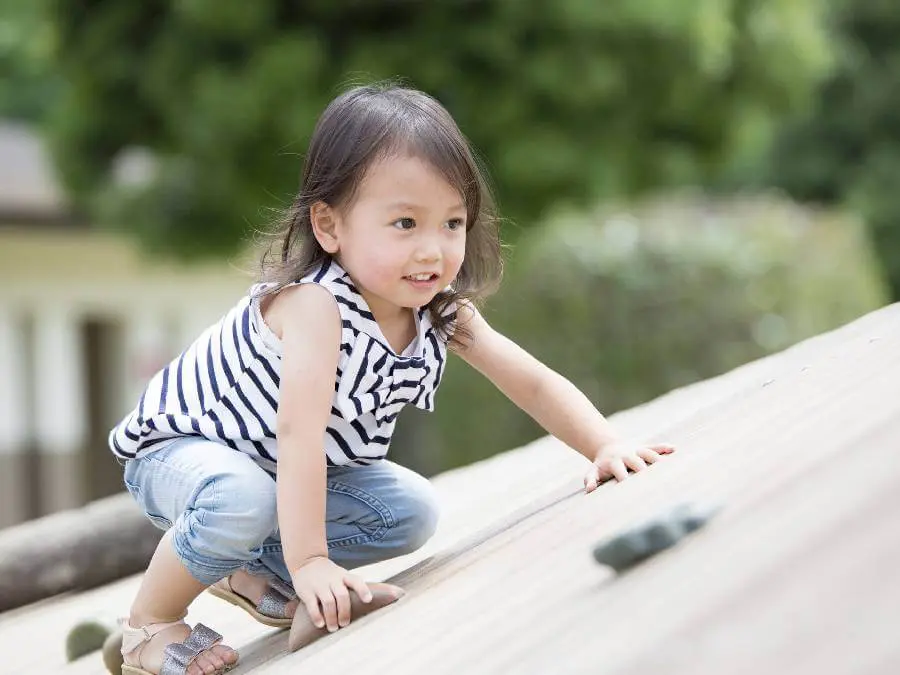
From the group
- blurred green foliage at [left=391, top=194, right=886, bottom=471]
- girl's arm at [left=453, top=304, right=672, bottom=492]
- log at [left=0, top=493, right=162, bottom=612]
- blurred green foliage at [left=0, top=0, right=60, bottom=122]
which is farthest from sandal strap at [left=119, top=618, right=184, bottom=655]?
blurred green foliage at [left=0, top=0, right=60, bottom=122]

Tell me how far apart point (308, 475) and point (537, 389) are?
1.86 feet

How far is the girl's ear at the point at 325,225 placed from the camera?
2.30 meters

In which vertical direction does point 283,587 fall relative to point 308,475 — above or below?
below

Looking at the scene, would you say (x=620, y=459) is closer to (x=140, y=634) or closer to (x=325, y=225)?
(x=325, y=225)

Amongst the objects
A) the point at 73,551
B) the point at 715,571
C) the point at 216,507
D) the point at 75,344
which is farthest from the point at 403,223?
the point at 75,344

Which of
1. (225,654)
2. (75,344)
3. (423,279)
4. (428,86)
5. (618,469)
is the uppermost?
(428,86)

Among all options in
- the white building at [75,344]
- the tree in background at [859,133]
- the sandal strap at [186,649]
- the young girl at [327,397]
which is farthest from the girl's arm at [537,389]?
the tree in background at [859,133]

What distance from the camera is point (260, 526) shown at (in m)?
2.23

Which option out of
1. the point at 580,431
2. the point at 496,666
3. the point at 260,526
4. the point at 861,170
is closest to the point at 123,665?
the point at 260,526

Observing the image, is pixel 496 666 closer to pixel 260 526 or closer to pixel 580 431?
pixel 260 526

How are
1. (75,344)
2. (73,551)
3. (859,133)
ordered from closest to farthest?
1. (73,551)
2. (75,344)
3. (859,133)

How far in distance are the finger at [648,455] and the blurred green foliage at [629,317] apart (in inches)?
253

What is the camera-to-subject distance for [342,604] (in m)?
2.12

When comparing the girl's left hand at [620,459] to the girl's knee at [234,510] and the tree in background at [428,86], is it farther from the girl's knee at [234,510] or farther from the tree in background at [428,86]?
the tree in background at [428,86]
